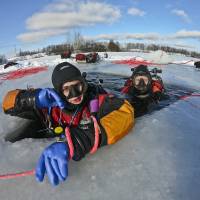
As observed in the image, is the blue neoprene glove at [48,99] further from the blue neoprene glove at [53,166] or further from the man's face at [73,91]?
the blue neoprene glove at [53,166]

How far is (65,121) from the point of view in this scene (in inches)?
109

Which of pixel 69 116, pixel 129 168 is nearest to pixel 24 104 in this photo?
pixel 69 116

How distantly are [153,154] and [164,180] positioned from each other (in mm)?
336

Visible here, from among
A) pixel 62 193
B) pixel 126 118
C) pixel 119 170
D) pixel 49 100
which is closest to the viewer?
pixel 62 193

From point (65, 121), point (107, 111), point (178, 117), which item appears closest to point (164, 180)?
point (107, 111)

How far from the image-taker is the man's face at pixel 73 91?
2.52 m

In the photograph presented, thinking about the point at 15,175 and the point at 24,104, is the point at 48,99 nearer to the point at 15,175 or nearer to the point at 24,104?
the point at 24,104

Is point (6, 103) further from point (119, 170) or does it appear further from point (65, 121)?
point (119, 170)

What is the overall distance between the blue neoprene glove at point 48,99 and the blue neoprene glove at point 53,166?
29.7 inches

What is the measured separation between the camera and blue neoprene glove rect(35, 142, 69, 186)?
1790 mm

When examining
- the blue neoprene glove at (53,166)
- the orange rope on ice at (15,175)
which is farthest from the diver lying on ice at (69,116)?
the orange rope on ice at (15,175)

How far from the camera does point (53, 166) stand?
5.89ft

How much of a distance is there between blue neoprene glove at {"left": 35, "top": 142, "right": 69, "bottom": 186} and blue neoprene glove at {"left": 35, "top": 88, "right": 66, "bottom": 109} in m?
0.75

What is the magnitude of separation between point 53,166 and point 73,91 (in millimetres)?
860
